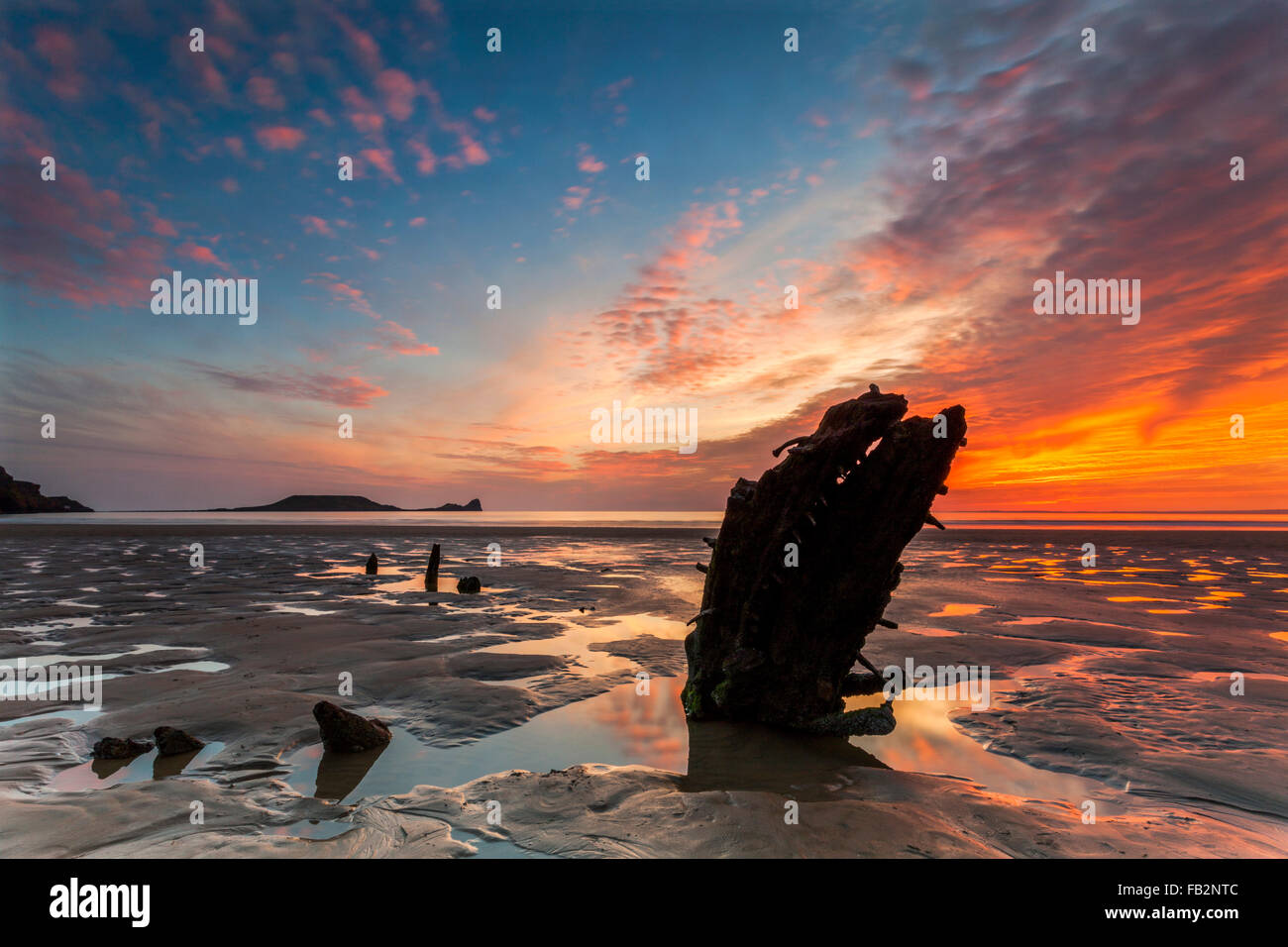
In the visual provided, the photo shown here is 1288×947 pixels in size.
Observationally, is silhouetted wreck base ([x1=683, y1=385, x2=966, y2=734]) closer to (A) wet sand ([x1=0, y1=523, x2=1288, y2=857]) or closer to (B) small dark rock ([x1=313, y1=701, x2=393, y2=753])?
(A) wet sand ([x1=0, y1=523, x2=1288, y2=857])

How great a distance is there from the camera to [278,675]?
10.7 m

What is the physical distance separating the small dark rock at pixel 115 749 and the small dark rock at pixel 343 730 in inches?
93.9

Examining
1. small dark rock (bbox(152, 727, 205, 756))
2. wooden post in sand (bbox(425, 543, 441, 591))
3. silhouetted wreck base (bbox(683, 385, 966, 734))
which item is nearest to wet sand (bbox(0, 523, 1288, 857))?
small dark rock (bbox(152, 727, 205, 756))

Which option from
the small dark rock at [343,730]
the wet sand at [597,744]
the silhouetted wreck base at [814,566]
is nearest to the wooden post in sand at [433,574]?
the wet sand at [597,744]

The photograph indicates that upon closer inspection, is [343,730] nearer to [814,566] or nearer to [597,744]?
[597,744]

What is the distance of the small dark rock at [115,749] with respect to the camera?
7.08m

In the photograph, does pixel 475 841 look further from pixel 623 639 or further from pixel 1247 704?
pixel 1247 704

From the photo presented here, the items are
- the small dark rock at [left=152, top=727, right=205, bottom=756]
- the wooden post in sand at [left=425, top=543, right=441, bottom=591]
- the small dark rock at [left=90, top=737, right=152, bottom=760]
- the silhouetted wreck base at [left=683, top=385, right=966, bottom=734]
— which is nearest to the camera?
the small dark rock at [left=90, top=737, right=152, bottom=760]

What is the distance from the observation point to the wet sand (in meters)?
5.30

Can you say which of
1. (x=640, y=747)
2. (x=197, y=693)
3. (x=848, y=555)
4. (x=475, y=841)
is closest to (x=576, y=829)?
(x=475, y=841)

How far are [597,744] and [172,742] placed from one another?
5.78 metres

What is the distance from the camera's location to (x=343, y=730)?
735cm

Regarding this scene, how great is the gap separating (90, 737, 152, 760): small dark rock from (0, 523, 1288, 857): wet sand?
0.31m
